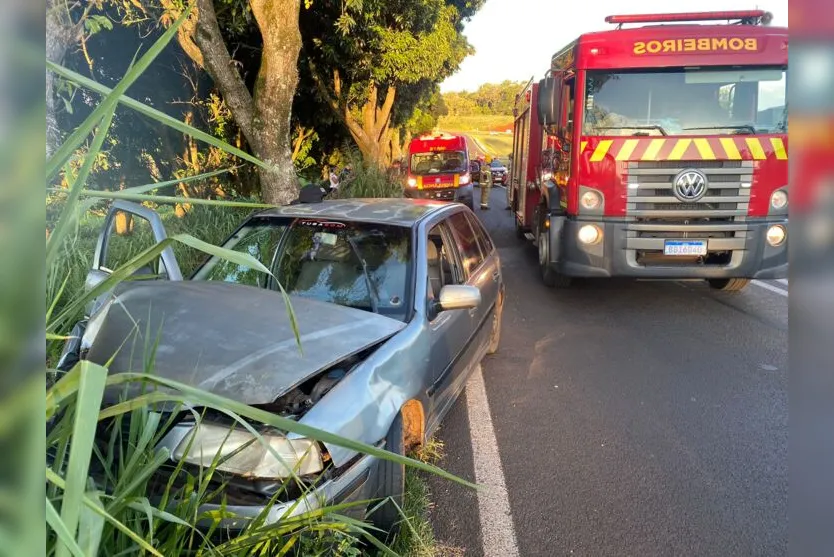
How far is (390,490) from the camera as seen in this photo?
2.58 meters

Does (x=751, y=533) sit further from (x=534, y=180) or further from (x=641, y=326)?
(x=534, y=180)

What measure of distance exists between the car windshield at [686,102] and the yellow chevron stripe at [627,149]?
15 cm

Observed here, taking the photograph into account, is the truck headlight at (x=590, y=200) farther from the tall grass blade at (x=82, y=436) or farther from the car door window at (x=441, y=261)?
the tall grass blade at (x=82, y=436)

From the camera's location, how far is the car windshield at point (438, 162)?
52.0ft

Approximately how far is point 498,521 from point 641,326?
13.1ft

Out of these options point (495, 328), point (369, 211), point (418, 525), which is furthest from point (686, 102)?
point (418, 525)

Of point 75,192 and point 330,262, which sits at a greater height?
point 75,192

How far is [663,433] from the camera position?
3.97 meters

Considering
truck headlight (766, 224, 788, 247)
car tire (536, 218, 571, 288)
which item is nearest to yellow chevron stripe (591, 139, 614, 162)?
car tire (536, 218, 571, 288)

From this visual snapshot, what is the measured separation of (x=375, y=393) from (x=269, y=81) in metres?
5.71

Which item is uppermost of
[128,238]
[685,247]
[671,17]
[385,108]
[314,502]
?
[385,108]

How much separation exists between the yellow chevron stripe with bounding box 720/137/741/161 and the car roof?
3.57 meters

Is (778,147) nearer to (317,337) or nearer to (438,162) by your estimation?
(317,337)

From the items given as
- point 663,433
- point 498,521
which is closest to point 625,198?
point 663,433
